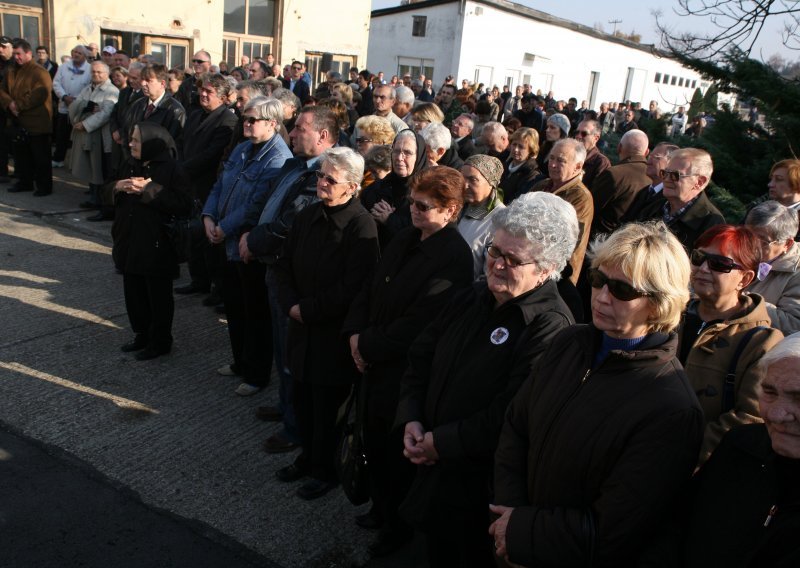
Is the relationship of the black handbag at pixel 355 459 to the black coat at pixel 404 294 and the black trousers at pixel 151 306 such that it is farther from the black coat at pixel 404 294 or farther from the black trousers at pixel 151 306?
the black trousers at pixel 151 306

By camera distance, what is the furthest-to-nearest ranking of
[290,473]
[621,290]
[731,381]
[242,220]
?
1. [242,220]
2. [290,473]
3. [731,381]
4. [621,290]

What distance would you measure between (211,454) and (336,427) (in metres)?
0.88

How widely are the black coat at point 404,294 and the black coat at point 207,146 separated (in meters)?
4.07

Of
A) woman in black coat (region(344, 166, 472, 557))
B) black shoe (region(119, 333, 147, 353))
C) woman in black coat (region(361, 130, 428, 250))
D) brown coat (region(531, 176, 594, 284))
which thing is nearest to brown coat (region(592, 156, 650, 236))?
brown coat (region(531, 176, 594, 284))

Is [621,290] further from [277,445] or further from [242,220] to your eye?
[242,220]

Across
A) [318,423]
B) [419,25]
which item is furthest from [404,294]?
[419,25]

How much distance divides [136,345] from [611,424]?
14.7 ft

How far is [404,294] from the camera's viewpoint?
10.8 feet

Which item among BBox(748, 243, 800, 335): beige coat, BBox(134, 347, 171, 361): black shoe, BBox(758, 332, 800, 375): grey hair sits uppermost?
BBox(758, 332, 800, 375): grey hair

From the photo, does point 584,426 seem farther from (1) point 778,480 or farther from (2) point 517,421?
(1) point 778,480

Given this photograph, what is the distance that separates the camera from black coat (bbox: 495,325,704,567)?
1.97 meters

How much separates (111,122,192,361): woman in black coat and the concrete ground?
537 mm

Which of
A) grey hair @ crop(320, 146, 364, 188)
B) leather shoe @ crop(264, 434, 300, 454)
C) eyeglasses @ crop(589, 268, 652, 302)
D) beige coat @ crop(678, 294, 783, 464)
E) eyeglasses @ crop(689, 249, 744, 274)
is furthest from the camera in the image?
leather shoe @ crop(264, 434, 300, 454)

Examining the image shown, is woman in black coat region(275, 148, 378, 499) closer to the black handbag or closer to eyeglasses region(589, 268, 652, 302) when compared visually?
the black handbag
